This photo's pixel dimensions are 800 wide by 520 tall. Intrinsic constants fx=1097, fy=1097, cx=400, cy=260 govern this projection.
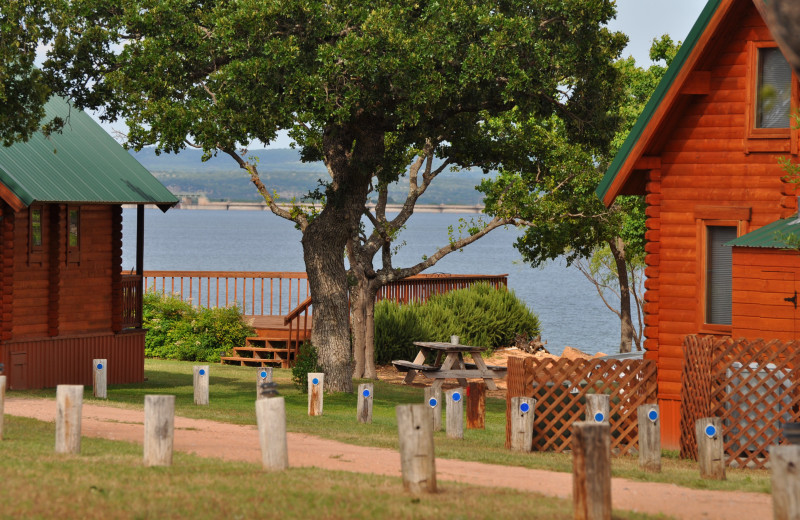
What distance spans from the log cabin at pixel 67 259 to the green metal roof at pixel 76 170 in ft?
0.11

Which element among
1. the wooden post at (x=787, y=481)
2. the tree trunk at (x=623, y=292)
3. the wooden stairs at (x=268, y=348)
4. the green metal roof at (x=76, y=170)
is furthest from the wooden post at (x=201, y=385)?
Result: the tree trunk at (x=623, y=292)

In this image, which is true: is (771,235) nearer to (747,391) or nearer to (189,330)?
(747,391)

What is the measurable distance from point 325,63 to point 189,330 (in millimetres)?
14249

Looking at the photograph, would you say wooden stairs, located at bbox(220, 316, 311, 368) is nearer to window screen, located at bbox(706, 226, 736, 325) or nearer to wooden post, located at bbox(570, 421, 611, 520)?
window screen, located at bbox(706, 226, 736, 325)

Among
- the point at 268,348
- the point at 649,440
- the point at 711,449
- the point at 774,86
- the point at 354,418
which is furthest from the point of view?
the point at 268,348

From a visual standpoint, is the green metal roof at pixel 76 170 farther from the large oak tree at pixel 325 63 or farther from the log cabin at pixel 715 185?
the log cabin at pixel 715 185

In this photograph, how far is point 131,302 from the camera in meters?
26.9

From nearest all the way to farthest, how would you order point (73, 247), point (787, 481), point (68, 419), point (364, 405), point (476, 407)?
point (787, 481) < point (68, 419) < point (364, 405) < point (476, 407) < point (73, 247)

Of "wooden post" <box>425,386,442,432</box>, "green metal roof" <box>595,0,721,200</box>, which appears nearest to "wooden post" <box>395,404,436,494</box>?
"wooden post" <box>425,386,442,432</box>

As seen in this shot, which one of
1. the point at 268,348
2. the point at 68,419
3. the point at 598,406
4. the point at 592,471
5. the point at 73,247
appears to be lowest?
the point at 268,348

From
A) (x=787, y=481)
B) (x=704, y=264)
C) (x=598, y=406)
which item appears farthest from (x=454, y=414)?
(x=787, y=481)

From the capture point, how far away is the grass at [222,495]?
961 centimetres

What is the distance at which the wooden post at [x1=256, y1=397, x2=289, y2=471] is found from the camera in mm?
11477

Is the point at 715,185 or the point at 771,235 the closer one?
the point at 771,235
